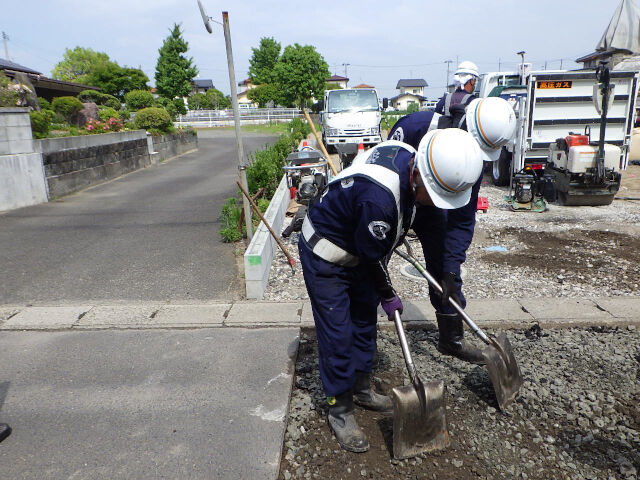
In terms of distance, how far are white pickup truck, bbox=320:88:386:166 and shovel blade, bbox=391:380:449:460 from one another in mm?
12868

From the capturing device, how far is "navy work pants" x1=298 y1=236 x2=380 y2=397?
268cm

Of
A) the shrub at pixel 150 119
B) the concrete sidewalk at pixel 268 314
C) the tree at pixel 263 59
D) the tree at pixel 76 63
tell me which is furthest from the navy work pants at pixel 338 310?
the tree at pixel 76 63

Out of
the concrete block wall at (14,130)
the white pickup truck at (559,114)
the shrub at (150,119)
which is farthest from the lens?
the shrub at (150,119)

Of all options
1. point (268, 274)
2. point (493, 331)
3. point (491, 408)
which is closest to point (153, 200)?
point (268, 274)

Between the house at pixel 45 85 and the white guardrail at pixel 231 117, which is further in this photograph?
the white guardrail at pixel 231 117

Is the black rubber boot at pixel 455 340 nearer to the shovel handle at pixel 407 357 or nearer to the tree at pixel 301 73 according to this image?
the shovel handle at pixel 407 357

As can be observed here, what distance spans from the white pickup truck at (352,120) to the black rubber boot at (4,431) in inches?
511

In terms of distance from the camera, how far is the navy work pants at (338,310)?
2.68 meters

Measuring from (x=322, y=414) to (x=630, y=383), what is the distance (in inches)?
80.5

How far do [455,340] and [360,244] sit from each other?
5.28 feet

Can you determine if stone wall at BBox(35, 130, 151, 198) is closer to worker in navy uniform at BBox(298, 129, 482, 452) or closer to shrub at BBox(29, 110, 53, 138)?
shrub at BBox(29, 110, 53, 138)

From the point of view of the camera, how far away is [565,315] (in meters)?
4.16

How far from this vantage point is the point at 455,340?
361 cm

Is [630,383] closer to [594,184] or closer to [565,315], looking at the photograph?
[565,315]
